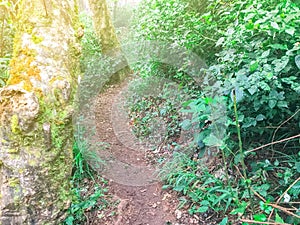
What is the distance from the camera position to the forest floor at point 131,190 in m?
2.84

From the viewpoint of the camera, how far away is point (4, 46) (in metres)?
3.79

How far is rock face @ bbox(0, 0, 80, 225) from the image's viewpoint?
1836 millimetres

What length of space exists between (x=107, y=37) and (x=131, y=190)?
5.36m

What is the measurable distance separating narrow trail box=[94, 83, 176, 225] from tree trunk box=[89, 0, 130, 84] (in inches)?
97.0

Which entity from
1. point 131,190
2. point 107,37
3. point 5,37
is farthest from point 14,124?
point 107,37

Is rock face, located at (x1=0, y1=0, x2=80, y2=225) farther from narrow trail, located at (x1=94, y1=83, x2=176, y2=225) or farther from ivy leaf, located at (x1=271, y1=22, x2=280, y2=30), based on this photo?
ivy leaf, located at (x1=271, y1=22, x2=280, y2=30)

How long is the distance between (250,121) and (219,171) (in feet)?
2.30

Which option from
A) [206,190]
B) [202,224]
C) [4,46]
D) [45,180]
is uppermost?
[4,46]

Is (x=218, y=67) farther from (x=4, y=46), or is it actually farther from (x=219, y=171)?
(x=4, y=46)

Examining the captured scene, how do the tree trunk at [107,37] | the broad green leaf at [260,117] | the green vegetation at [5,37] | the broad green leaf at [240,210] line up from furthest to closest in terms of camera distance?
the tree trunk at [107,37]
the green vegetation at [5,37]
the broad green leaf at [260,117]
the broad green leaf at [240,210]

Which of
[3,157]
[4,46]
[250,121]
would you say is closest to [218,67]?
[250,121]

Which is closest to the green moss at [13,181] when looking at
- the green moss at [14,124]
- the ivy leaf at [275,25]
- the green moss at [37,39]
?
the green moss at [14,124]

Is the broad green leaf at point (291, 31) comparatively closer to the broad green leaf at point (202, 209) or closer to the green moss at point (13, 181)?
the broad green leaf at point (202, 209)

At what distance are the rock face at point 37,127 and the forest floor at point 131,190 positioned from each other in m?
0.99
